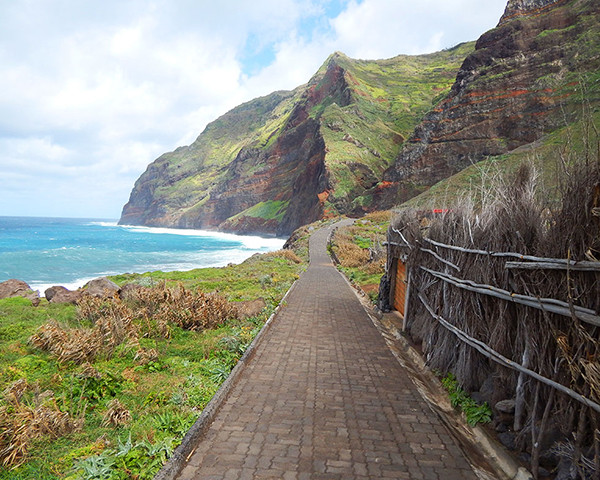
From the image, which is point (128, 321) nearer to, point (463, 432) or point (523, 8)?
point (463, 432)

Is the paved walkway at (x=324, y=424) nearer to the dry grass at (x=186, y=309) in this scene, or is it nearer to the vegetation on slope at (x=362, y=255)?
the dry grass at (x=186, y=309)

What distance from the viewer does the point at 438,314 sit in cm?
611

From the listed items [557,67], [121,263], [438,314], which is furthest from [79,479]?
[557,67]

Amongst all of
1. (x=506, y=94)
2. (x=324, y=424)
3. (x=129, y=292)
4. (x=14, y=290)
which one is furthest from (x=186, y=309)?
(x=506, y=94)

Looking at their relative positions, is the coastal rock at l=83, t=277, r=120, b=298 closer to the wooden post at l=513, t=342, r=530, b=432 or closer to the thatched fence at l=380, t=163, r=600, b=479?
the thatched fence at l=380, t=163, r=600, b=479

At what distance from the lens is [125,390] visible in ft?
16.4

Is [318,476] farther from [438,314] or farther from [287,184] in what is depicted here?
[287,184]

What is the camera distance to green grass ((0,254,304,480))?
3.43 m

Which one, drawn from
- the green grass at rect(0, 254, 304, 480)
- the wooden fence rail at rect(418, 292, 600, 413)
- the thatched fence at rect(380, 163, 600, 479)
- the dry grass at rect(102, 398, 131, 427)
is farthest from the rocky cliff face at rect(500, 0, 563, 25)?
the dry grass at rect(102, 398, 131, 427)

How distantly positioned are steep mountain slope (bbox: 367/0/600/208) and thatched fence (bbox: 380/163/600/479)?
44934mm

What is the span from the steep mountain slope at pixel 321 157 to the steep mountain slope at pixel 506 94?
9517 mm

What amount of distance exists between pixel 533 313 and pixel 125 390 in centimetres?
557

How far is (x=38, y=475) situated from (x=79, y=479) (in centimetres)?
54

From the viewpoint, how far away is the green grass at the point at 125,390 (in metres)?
3.43
